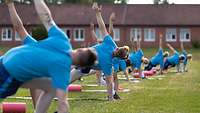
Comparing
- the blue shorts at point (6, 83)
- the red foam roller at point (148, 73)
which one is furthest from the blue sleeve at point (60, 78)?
the red foam roller at point (148, 73)

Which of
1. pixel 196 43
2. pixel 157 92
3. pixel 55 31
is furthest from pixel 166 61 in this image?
pixel 196 43

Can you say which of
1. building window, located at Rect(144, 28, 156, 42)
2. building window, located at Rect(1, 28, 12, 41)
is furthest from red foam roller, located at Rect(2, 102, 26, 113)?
building window, located at Rect(1, 28, 12, 41)

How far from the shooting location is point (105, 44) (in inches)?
597

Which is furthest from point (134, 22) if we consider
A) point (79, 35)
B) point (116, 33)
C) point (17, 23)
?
point (17, 23)

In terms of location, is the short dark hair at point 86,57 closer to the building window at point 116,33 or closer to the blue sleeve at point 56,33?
the blue sleeve at point 56,33

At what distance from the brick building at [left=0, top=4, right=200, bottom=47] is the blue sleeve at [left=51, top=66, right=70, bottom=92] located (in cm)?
6808

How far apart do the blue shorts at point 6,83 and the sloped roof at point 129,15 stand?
67.1 metres

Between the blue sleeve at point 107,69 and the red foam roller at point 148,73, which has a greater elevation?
the blue sleeve at point 107,69

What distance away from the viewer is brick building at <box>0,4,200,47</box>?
77.2 meters

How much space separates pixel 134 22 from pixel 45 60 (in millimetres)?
68958

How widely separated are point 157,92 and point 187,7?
6054 centimetres

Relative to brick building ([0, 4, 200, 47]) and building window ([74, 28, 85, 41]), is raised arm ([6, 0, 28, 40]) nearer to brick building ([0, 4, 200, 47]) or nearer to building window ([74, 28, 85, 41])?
brick building ([0, 4, 200, 47])

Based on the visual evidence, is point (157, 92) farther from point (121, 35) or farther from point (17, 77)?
point (121, 35)

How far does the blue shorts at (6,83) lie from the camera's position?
29.1 ft
